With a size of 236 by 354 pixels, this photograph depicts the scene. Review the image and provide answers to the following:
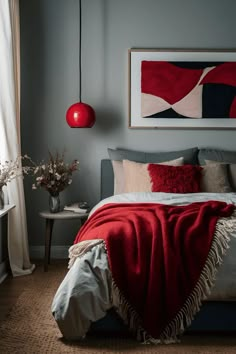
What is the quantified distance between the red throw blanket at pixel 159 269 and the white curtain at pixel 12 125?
1647 mm

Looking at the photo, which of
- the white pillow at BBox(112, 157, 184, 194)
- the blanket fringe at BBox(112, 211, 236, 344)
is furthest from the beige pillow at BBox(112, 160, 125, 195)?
the blanket fringe at BBox(112, 211, 236, 344)

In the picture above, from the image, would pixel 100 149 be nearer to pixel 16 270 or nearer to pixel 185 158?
pixel 185 158

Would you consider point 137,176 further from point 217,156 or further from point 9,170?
point 9,170

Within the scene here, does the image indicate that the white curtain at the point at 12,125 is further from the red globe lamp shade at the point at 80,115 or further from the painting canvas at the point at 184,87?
the painting canvas at the point at 184,87

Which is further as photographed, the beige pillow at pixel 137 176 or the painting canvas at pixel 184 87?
the painting canvas at pixel 184 87

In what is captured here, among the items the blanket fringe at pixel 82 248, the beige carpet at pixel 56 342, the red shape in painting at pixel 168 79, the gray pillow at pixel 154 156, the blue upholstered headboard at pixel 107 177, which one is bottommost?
the beige carpet at pixel 56 342

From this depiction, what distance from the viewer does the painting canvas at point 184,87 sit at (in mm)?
5586

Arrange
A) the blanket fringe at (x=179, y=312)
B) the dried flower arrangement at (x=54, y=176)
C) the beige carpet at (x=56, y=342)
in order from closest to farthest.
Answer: the beige carpet at (x=56, y=342) → the blanket fringe at (x=179, y=312) → the dried flower arrangement at (x=54, y=176)

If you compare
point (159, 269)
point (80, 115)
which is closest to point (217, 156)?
point (80, 115)

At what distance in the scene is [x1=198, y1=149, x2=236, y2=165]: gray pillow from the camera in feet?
17.8

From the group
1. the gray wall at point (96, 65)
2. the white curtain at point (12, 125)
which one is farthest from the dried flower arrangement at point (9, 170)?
the gray wall at point (96, 65)

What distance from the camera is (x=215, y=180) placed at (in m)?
5.11

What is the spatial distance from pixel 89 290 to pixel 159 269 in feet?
1.46

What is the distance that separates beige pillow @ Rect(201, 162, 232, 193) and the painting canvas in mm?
650
